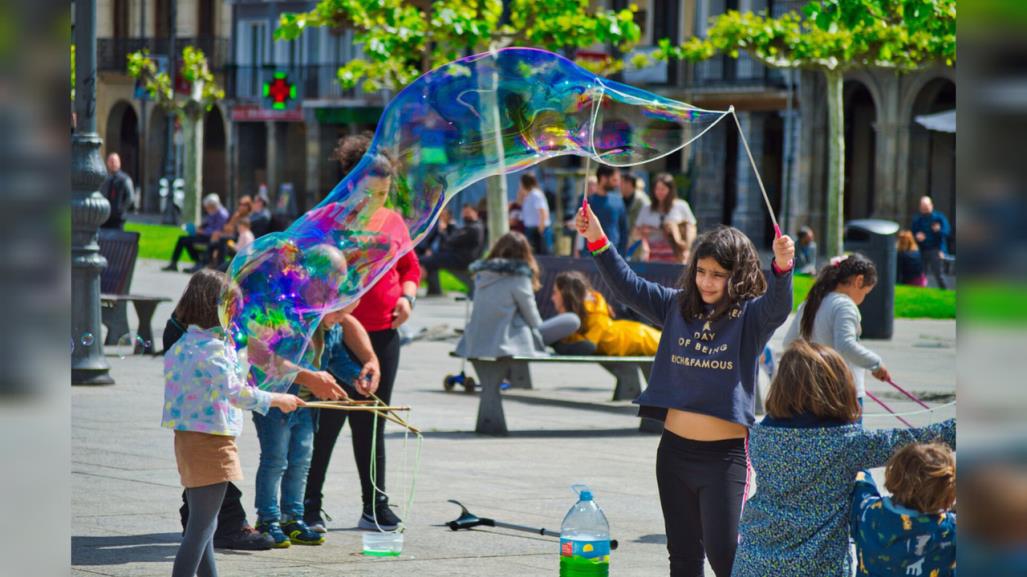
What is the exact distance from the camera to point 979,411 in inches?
31.7

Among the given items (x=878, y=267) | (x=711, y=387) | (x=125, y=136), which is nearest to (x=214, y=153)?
(x=125, y=136)

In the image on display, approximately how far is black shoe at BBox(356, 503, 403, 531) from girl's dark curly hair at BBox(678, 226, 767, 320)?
2.42 m

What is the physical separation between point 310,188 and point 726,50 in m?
30.7

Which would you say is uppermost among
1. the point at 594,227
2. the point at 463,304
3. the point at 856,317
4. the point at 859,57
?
the point at 859,57

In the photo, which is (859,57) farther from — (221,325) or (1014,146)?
(1014,146)

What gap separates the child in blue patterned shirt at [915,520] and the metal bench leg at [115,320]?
1136 cm

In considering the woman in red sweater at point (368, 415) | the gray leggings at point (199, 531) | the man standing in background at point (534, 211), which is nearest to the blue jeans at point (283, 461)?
the woman in red sweater at point (368, 415)

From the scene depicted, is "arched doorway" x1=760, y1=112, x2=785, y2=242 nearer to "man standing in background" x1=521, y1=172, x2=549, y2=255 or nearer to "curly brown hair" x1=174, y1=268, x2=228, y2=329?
"man standing in background" x1=521, y1=172, x2=549, y2=255

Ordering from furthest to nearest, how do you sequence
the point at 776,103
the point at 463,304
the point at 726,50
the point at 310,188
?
1. the point at 310,188
2. the point at 776,103
3. the point at 726,50
4. the point at 463,304

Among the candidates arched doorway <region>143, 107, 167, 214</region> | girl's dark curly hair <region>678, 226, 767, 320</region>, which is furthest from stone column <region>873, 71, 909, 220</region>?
arched doorway <region>143, 107, 167, 214</region>

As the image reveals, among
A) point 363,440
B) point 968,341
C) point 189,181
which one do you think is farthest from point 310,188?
point 968,341

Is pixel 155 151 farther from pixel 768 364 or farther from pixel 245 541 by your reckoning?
pixel 245 541

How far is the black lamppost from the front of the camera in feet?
36.6

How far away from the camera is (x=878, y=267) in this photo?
56.2 feet
